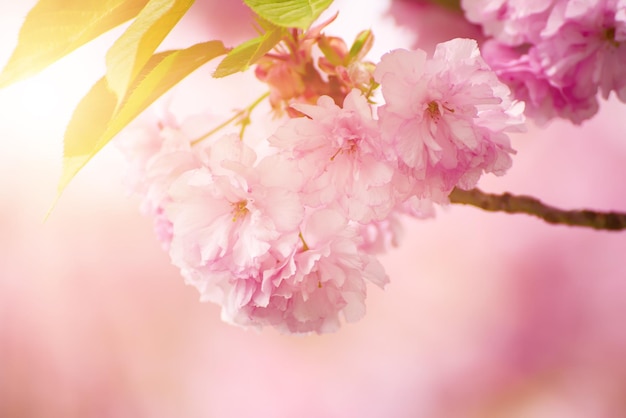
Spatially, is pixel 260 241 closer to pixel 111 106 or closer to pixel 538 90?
pixel 111 106

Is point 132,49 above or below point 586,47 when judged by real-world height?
above

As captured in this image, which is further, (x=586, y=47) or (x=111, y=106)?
(x=586, y=47)

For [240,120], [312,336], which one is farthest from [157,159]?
[312,336]

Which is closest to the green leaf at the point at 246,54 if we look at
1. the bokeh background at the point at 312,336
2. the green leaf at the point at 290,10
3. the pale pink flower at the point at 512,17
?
the green leaf at the point at 290,10

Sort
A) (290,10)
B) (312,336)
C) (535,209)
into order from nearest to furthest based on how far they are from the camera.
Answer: (290,10)
(535,209)
(312,336)

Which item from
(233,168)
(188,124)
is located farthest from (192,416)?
(233,168)

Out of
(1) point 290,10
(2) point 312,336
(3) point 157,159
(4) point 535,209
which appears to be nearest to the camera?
(1) point 290,10

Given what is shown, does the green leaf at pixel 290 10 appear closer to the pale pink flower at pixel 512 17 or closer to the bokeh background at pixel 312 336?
the pale pink flower at pixel 512 17
